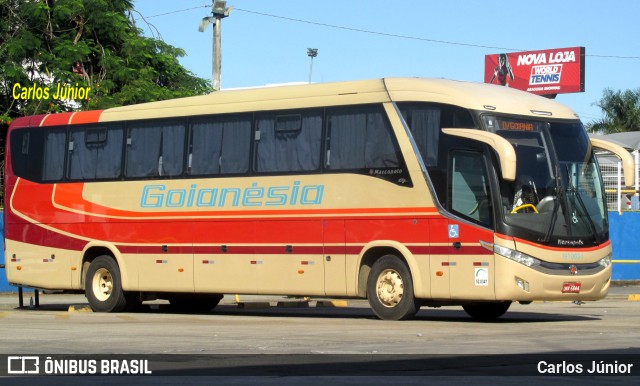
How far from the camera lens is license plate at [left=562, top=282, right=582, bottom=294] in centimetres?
1922

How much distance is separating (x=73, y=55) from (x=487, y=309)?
20684mm

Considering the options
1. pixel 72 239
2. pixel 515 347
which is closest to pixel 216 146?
pixel 72 239

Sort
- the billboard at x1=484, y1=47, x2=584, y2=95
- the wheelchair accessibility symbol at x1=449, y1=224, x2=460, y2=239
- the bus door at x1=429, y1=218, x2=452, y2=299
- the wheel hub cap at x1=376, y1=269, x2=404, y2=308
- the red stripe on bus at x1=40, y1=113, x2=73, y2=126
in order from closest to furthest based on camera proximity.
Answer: the wheelchair accessibility symbol at x1=449, y1=224, x2=460, y2=239, the bus door at x1=429, y1=218, x2=452, y2=299, the wheel hub cap at x1=376, y1=269, x2=404, y2=308, the red stripe on bus at x1=40, y1=113, x2=73, y2=126, the billboard at x1=484, y1=47, x2=584, y2=95

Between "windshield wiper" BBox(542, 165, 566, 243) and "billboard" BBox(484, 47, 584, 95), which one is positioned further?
"billboard" BBox(484, 47, 584, 95)

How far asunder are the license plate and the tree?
210 ft

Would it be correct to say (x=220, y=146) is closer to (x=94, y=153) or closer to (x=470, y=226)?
(x=94, y=153)

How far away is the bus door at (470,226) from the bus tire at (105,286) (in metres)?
7.60

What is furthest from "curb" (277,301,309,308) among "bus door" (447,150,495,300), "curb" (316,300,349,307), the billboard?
the billboard

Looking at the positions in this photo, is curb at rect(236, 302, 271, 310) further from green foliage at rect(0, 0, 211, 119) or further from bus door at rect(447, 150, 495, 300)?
green foliage at rect(0, 0, 211, 119)

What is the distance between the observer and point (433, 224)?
781 inches

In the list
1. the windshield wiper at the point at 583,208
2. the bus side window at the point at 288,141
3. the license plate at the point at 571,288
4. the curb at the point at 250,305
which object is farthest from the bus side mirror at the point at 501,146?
the curb at the point at 250,305

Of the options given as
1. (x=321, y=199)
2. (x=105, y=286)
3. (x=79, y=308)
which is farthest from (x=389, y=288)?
(x=79, y=308)

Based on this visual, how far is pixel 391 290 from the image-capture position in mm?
20438

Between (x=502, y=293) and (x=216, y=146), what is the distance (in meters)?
6.45
